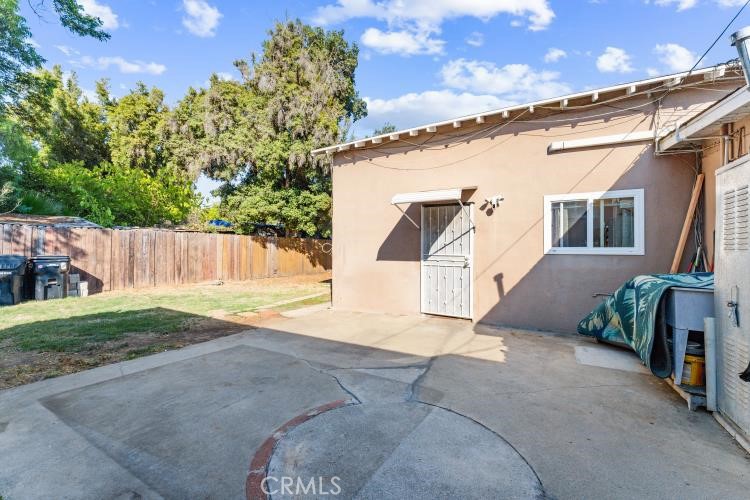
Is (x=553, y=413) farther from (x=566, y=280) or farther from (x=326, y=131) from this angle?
(x=326, y=131)

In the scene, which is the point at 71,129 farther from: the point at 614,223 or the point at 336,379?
the point at 614,223

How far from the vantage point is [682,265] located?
491cm

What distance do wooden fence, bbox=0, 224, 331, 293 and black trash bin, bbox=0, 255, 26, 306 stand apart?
1158mm

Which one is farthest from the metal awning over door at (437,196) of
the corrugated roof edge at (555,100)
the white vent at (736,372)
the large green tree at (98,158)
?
the large green tree at (98,158)

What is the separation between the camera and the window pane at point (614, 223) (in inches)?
209

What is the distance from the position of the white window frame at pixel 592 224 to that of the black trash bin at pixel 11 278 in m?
11.9

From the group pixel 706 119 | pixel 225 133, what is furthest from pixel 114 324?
pixel 225 133

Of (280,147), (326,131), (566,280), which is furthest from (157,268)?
(566,280)

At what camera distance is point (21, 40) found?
10461 millimetres

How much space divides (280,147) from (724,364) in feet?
47.6

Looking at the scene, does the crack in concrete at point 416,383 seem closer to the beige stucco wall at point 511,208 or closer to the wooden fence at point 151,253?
the beige stucco wall at point 511,208

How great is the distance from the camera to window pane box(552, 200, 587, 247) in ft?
18.5

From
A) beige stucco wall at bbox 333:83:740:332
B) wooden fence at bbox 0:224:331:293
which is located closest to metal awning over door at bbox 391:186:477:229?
beige stucco wall at bbox 333:83:740:332

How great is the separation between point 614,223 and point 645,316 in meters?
2.60
